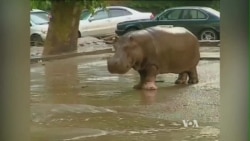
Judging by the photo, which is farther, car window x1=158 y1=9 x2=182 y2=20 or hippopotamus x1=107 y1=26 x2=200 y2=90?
car window x1=158 y1=9 x2=182 y2=20

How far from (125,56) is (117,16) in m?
15.5

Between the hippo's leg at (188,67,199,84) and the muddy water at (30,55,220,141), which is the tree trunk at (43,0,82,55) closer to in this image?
the muddy water at (30,55,220,141)

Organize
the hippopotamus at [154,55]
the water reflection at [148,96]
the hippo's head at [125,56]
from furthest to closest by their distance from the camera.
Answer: the hippopotamus at [154,55]
the hippo's head at [125,56]
the water reflection at [148,96]

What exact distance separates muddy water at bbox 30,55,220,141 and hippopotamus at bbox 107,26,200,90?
29cm

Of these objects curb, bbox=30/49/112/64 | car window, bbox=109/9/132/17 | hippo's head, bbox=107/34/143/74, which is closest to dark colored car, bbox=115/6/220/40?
car window, bbox=109/9/132/17

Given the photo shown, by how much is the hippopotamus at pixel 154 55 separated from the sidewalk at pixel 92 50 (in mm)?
4737

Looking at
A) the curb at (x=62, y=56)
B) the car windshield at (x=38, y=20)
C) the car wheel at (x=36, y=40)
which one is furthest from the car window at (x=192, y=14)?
the car wheel at (x=36, y=40)

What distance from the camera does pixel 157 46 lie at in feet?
34.8

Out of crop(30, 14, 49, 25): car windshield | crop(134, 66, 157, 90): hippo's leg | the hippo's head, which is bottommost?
crop(134, 66, 157, 90): hippo's leg

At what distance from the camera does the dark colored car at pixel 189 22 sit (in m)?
22.6

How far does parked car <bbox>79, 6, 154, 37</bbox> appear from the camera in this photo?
2428cm

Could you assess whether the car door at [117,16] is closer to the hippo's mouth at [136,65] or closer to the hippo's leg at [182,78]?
the hippo's leg at [182,78]
